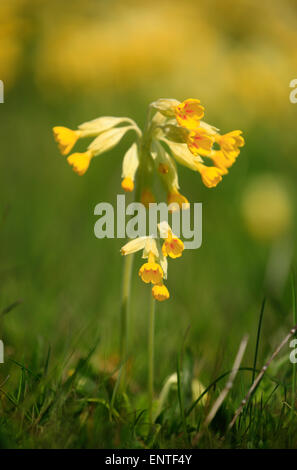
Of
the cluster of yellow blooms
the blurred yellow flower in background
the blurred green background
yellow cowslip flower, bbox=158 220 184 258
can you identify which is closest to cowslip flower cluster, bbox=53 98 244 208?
the cluster of yellow blooms

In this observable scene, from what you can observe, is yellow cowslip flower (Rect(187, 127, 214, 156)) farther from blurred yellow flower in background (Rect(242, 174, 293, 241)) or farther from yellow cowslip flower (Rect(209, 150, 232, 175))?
blurred yellow flower in background (Rect(242, 174, 293, 241))

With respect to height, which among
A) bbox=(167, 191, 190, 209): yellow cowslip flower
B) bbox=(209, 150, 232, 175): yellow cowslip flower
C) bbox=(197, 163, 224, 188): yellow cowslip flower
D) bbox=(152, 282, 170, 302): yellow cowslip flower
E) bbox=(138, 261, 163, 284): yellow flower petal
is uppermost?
bbox=(209, 150, 232, 175): yellow cowslip flower

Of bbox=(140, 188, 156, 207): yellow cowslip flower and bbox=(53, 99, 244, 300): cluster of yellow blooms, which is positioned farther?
bbox=(140, 188, 156, 207): yellow cowslip flower

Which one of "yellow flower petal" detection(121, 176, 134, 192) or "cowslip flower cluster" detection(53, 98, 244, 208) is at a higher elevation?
"cowslip flower cluster" detection(53, 98, 244, 208)

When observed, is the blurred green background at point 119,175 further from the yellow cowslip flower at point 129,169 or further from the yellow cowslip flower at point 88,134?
the yellow cowslip flower at point 129,169

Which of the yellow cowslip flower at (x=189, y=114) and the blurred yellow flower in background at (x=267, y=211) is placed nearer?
the yellow cowslip flower at (x=189, y=114)

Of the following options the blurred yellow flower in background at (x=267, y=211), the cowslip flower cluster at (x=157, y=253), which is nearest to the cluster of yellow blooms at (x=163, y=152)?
the cowslip flower cluster at (x=157, y=253)
